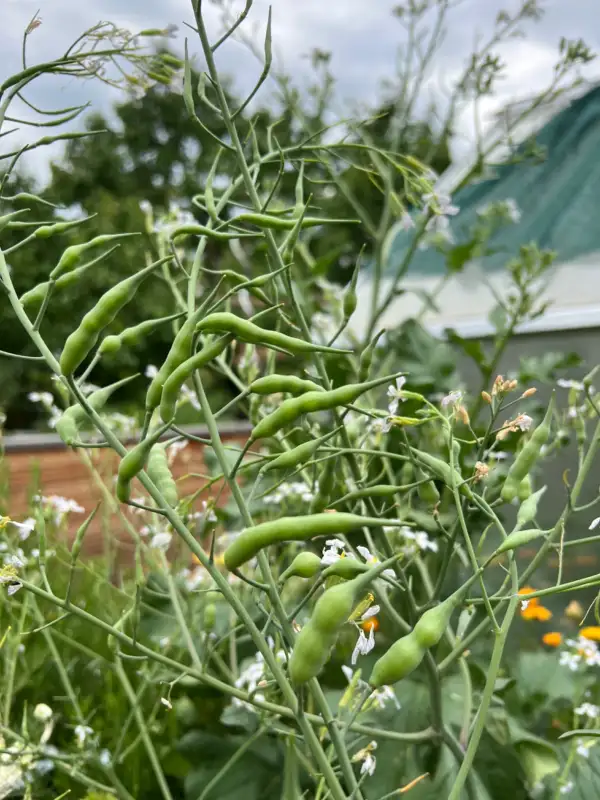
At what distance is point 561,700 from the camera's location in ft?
2.52

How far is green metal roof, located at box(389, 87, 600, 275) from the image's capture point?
1.41 meters

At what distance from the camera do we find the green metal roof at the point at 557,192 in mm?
1405

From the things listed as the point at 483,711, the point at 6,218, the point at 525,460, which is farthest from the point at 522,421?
the point at 6,218

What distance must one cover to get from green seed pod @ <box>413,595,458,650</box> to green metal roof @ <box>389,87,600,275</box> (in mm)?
1281

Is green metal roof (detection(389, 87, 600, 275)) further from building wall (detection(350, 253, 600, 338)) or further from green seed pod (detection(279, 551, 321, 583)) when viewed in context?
green seed pod (detection(279, 551, 321, 583))

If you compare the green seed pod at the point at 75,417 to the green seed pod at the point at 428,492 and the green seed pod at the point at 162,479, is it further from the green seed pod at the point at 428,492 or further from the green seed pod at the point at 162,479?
the green seed pod at the point at 428,492

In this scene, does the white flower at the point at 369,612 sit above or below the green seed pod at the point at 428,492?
above

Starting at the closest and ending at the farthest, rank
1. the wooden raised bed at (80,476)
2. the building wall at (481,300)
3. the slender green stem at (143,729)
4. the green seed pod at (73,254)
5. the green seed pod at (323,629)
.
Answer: the green seed pod at (323,629), the green seed pod at (73,254), the slender green stem at (143,729), the wooden raised bed at (80,476), the building wall at (481,300)

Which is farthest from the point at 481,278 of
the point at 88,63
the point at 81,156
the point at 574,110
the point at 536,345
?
the point at 81,156

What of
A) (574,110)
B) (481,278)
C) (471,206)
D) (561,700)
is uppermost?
(574,110)

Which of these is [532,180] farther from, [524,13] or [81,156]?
[81,156]

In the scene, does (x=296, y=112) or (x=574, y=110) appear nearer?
(x=296, y=112)

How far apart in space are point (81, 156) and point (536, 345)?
5033 millimetres

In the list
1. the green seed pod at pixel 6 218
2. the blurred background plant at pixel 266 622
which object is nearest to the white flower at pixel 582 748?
the blurred background plant at pixel 266 622
